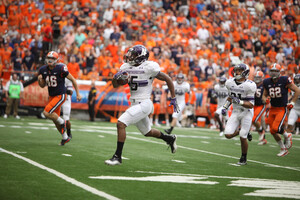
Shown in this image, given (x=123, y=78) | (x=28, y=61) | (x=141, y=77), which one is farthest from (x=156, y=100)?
(x=123, y=78)

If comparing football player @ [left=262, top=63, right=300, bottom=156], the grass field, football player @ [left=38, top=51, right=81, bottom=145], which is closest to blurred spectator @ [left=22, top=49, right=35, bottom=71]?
the grass field

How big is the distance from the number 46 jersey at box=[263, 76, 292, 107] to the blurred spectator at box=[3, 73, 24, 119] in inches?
444

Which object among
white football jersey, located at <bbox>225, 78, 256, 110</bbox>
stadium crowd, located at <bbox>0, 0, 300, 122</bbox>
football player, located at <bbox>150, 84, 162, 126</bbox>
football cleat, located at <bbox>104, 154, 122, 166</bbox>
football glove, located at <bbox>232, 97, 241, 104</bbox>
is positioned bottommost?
football cleat, located at <bbox>104, 154, 122, 166</bbox>

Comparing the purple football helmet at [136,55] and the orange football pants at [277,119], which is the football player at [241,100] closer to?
the orange football pants at [277,119]

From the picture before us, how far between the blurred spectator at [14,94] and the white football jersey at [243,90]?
39.1 feet

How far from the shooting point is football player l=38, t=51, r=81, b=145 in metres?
10.3

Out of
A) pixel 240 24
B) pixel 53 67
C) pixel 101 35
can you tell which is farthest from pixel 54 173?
pixel 240 24

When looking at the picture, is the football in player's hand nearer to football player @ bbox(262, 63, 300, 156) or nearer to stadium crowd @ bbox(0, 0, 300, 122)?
football player @ bbox(262, 63, 300, 156)

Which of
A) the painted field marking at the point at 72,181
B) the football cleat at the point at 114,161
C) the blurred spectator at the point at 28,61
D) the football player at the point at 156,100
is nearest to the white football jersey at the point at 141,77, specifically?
the football cleat at the point at 114,161

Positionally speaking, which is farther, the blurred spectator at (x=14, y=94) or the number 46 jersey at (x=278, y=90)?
the blurred spectator at (x=14, y=94)

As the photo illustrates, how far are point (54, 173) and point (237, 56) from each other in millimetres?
18655

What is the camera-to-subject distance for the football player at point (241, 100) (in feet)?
30.1

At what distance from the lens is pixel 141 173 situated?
7.08 m

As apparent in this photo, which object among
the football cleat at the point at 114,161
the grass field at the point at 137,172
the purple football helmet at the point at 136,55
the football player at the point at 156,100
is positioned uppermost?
the purple football helmet at the point at 136,55
